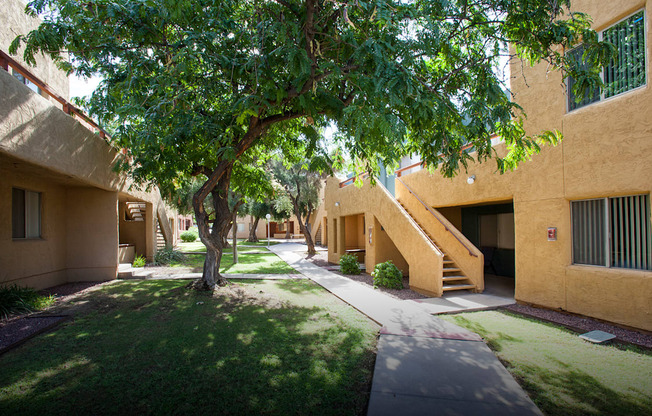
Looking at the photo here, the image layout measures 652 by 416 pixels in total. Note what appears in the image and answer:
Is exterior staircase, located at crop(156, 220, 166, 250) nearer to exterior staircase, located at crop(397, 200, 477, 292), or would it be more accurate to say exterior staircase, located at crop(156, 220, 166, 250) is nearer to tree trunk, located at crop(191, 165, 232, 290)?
tree trunk, located at crop(191, 165, 232, 290)

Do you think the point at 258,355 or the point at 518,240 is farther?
the point at 518,240

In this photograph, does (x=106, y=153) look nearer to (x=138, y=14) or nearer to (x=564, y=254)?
(x=138, y=14)

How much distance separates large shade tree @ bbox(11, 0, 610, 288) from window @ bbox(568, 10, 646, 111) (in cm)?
45

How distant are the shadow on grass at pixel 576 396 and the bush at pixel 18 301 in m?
8.57

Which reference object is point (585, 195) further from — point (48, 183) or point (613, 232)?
point (48, 183)

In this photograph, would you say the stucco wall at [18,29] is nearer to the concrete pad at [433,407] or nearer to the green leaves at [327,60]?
the green leaves at [327,60]

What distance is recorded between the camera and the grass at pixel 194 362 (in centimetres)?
334

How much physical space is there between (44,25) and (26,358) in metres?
5.28

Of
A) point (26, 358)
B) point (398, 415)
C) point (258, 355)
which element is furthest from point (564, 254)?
point (26, 358)

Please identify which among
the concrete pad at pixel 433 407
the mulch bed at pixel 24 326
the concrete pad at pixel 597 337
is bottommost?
the concrete pad at pixel 597 337

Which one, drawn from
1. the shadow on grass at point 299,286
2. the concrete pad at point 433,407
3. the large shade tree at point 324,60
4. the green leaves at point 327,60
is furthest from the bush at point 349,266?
the concrete pad at point 433,407

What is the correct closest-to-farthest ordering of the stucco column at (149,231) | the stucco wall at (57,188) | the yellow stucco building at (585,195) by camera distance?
the yellow stucco building at (585,195)
the stucco wall at (57,188)
the stucco column at (149,231)

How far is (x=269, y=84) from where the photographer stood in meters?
5.77

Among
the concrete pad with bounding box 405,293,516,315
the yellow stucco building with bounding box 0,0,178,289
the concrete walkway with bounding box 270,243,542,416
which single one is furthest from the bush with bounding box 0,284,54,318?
the concrete pad with bounding box 405,293,516,315
